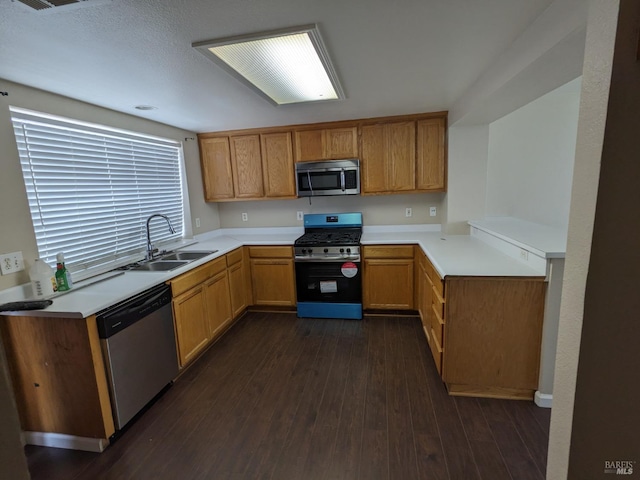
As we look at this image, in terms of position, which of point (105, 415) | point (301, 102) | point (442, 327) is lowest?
point (105, 415)

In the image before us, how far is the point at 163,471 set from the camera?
5.61 ft

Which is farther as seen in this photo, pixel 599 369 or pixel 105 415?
pixel 105 415

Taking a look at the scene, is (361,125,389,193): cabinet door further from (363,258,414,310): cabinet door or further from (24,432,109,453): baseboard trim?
(24,432,109,453): baseboard trim

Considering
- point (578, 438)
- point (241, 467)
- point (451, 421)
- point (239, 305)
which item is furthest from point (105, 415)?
point (578, 438)

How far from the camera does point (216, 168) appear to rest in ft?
12.8

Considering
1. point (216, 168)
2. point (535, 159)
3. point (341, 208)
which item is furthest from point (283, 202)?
point (535, 159)

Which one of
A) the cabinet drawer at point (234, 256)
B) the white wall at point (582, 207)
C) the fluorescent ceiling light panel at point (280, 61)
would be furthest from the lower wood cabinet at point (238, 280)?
the white wall at point (582, 207)

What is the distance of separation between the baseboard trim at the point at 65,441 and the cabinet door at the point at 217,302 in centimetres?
117

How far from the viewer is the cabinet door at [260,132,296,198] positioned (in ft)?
12.1

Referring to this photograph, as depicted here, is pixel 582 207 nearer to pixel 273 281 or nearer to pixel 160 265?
pixel 160 265

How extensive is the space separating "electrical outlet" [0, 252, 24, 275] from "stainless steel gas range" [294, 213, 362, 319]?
87.9 inches

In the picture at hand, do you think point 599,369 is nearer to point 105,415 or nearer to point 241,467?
point 241,467

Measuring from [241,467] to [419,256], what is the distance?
2.35 m

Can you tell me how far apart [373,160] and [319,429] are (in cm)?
266
